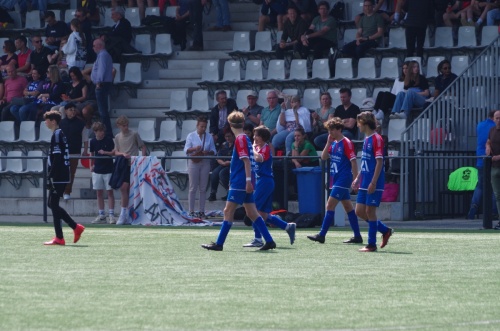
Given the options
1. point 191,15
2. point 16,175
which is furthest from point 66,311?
point 191,15

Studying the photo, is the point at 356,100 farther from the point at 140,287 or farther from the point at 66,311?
the point at 66,311

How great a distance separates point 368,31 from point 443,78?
2981mm

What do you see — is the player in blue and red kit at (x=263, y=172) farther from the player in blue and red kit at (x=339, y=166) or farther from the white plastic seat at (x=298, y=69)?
the white plastic seat at (x=298, y=69)

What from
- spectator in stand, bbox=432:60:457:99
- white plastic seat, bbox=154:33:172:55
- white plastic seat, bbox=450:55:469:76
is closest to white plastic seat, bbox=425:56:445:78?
white plastic seat, bbox=450:55:469:76

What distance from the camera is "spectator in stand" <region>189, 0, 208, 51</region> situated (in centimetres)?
2944

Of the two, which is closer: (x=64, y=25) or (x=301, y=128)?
(x=301, y=128)

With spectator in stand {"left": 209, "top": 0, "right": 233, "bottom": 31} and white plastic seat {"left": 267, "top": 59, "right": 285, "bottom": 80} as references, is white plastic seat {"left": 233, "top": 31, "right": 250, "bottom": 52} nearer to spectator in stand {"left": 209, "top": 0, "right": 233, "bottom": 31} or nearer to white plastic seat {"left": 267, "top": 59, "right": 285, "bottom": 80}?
spectator in stand {"left": 209, "top": 0, "right": 233, "bottom": 31}

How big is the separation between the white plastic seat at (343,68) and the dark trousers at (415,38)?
1.36m

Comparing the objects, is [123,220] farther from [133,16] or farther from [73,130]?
[133,16]

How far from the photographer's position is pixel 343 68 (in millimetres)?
27250

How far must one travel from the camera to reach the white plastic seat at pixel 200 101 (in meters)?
28.2

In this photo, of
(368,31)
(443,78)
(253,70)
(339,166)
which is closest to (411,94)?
(443,78)

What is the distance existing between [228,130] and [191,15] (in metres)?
5.28

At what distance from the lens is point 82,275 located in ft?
40.7
